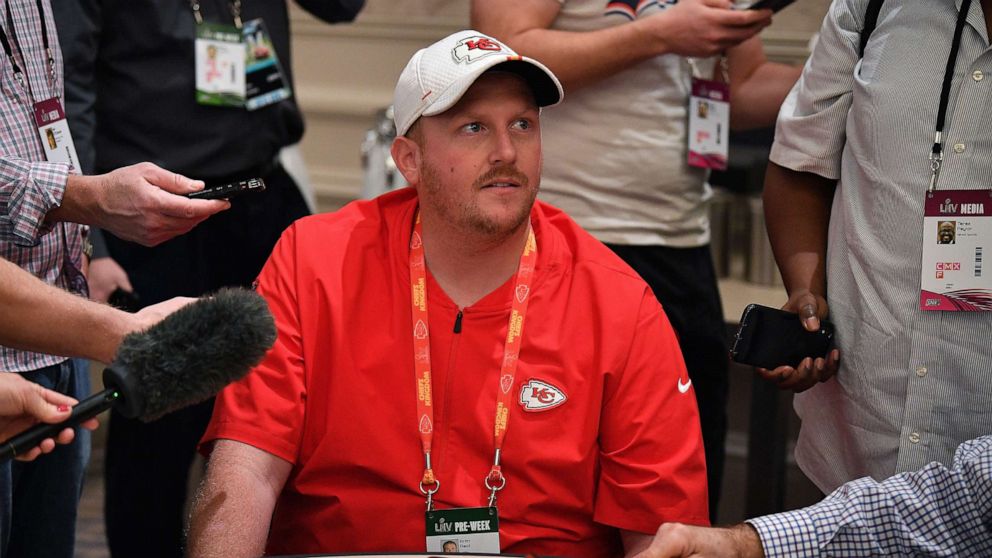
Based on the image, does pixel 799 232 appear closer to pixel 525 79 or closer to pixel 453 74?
pixel 525 79

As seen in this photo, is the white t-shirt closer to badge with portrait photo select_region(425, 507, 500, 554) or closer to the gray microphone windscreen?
badge with portrait photo select_region(425, 507, 500, 554)

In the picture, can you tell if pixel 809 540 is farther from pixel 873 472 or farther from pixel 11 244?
pixel 11 244

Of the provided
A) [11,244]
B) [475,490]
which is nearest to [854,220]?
[475,490]

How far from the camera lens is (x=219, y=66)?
309 cm

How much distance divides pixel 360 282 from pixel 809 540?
0.87m

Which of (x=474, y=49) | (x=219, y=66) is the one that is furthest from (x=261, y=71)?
(x=474, y=49)

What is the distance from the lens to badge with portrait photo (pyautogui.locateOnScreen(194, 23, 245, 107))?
3062 mm

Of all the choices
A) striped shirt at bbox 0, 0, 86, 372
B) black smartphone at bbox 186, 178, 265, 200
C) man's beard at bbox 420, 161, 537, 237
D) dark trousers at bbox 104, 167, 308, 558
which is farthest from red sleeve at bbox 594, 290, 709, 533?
dark trousers at bbox 104, 167, 308, 558

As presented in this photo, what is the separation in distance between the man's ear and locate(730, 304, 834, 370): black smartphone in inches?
25.8

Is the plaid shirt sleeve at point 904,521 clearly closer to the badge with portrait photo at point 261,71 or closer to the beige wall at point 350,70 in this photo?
the badge with portrait photo at point 261,71

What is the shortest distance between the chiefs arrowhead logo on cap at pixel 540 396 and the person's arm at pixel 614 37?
85cm

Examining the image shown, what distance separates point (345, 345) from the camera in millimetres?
1992

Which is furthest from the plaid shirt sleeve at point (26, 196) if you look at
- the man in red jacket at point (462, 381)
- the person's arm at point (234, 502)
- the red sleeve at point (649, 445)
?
the red sleeve at point (649, 445)

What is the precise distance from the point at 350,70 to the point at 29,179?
282cm
